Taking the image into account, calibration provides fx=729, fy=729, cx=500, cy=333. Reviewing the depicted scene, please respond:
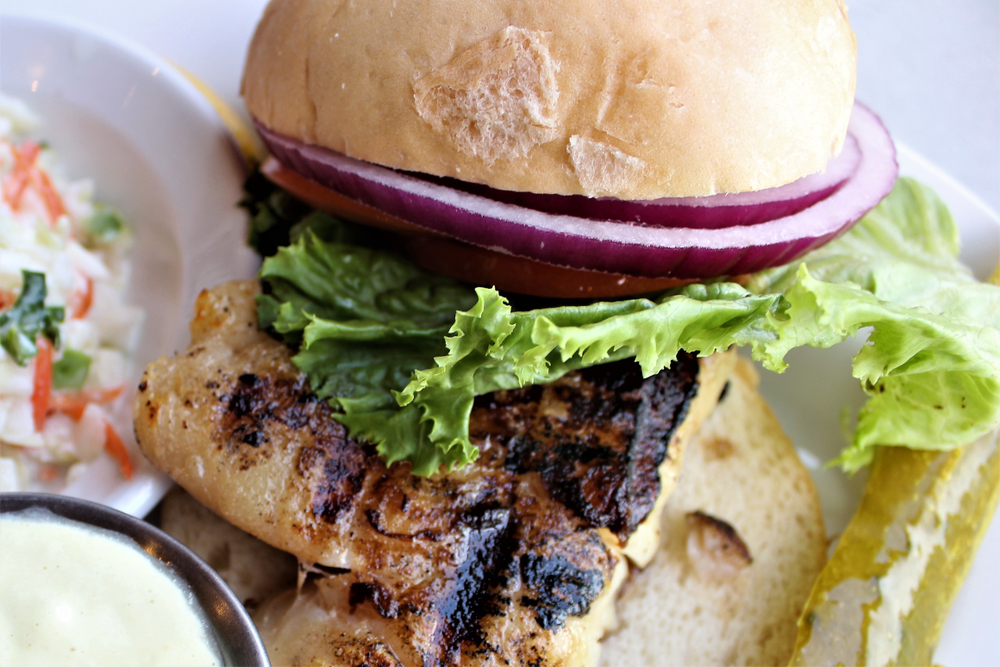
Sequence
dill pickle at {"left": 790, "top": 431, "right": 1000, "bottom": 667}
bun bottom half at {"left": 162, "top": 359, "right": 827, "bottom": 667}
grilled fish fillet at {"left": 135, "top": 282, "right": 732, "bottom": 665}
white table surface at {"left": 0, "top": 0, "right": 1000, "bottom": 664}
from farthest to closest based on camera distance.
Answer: white table surface at {"left": 0, "top": 0, "right": 1000, "bottom": 664}, bun bottom half at {"left": 162, "top": 359, "right": 827, "bottom": 667}, dill pickle at {"left": 790, "top": 431, "right": 1000, "bottom": 667}, grilled fish fillet at {"left": 135, "top": 282, "right": 732, "bottom": 665}

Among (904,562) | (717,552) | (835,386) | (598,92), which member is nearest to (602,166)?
(598,92)

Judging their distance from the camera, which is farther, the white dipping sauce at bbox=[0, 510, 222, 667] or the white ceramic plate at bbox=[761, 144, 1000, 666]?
the white ceramic plate at bbox=[761, 144, 1000, 666]

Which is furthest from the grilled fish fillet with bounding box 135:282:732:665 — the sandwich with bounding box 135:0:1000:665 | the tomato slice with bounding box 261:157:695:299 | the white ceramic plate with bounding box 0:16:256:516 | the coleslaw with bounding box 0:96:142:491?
the white ceramic plate with bounding box 0:16:256:516

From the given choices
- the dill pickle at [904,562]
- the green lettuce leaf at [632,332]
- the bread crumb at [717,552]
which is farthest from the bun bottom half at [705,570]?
the green lettuce leaf at [632,332]

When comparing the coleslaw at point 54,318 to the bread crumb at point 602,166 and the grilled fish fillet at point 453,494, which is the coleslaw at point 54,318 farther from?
the bread crumb at point 602,166

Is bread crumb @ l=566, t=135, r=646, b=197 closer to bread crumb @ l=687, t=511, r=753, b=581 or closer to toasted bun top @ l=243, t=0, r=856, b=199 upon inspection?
toasted bun top @ l=243, t=0, r=856, b=199

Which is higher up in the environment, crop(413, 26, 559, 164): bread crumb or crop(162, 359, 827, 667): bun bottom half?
crop(413, 26, 559, 164): bread crumb
